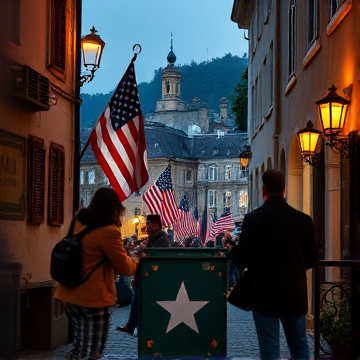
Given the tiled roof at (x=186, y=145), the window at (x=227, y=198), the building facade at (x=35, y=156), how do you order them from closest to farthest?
1. the building facade at (x=35, y=156)
2. the tiled roof at (x=186, y=145)
3. the window at (x=227, y=198)

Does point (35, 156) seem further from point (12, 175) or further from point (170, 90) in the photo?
point (170, 90)

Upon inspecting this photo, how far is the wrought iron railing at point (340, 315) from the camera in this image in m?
7.75

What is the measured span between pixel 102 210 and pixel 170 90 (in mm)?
174323

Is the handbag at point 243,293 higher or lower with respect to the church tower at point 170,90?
lower

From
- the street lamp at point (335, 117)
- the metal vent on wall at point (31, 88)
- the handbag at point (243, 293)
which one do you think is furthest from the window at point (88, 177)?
the handbag at point (243, 293)

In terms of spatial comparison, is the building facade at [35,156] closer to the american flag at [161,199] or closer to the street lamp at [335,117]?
the street lamp at [335,117]

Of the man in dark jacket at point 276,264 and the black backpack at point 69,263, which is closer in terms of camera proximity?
the man in dark jacket at point 276,264

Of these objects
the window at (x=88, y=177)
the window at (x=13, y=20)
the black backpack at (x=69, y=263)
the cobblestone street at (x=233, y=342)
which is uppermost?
the window at (x=88, y=177)

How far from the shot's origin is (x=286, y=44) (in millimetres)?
20688

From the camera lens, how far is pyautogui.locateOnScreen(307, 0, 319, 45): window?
51.6 ft

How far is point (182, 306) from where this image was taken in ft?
28.1

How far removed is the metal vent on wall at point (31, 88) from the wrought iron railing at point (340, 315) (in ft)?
14.0

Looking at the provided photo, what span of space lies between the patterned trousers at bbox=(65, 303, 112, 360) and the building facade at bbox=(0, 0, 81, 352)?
2.99 m

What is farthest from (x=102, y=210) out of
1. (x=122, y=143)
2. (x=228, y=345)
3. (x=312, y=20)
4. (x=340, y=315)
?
(x=312, y=20)
